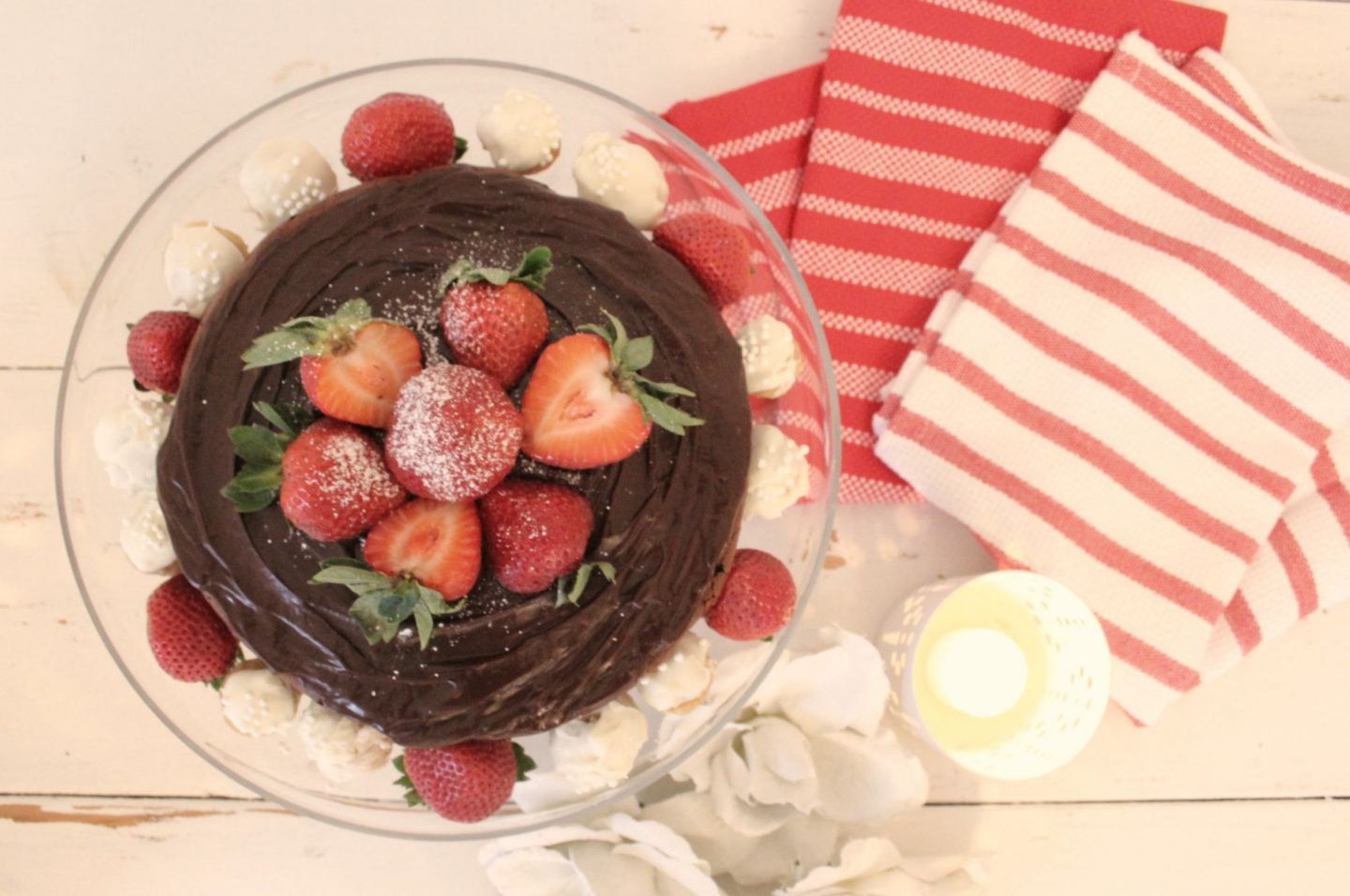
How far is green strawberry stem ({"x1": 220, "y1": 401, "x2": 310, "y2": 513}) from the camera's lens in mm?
885

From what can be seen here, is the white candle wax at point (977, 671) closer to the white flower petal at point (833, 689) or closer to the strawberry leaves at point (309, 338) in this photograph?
the white flower petal at point (833, 689)

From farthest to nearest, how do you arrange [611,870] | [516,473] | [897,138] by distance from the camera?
[897,138]
[611,870]
[516,473]

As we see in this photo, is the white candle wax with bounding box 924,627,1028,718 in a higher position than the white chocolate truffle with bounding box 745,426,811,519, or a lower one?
lower

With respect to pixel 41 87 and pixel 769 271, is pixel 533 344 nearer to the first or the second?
pixel 769 271

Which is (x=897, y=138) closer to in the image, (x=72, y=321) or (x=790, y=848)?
(x=790, y=848)

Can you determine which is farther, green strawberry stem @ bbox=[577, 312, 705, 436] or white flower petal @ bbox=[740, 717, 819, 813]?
white flower petal @ bbox=[740, 717, 819, 813]

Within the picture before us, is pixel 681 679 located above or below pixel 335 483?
below

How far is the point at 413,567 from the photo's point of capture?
85 cm

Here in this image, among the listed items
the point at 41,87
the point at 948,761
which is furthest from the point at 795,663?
the point at 41,87

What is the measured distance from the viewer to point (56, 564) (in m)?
1.27

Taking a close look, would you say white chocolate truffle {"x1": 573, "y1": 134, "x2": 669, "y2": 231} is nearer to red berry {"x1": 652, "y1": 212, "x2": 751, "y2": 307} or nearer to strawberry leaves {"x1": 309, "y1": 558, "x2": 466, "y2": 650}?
red berry {"x1": 652, "y1": 212, "x2": 751, "y2": 307}

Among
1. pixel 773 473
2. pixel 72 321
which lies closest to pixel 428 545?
pixel 773 473

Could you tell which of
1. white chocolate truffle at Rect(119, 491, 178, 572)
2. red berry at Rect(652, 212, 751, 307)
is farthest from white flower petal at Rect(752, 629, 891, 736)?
white chocolate truffle at Rect(119, 491, 178, 572)

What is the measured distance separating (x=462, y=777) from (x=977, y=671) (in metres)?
0.60
